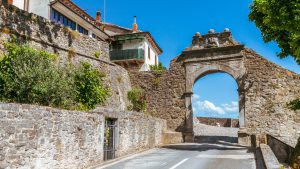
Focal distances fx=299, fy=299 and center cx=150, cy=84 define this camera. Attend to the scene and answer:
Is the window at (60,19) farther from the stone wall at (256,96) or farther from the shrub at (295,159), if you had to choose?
the shrub at (295,159)

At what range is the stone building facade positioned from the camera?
787 inches

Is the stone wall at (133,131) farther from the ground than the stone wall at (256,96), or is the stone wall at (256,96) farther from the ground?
the stone wall at (256,96)

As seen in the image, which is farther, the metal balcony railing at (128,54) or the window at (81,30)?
the metal balcony railing at (128,54)

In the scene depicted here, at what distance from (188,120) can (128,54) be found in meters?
11.8

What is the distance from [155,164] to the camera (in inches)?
435

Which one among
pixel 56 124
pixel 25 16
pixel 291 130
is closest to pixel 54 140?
pixel 56 124

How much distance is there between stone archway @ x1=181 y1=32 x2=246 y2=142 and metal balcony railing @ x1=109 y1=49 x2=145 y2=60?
8.35 metres

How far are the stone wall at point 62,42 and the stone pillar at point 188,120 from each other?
14.8 ft

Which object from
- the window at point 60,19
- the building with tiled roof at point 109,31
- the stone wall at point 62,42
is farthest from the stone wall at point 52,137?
the building with tiled roof at point 109,31

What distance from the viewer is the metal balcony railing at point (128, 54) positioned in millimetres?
30578

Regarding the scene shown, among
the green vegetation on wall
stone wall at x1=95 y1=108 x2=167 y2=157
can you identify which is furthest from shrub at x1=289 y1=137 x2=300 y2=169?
the green vegetation on wall

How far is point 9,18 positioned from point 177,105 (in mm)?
13149

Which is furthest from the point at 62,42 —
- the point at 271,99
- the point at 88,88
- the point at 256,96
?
the point at 271,99

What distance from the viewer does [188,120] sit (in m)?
22.0
